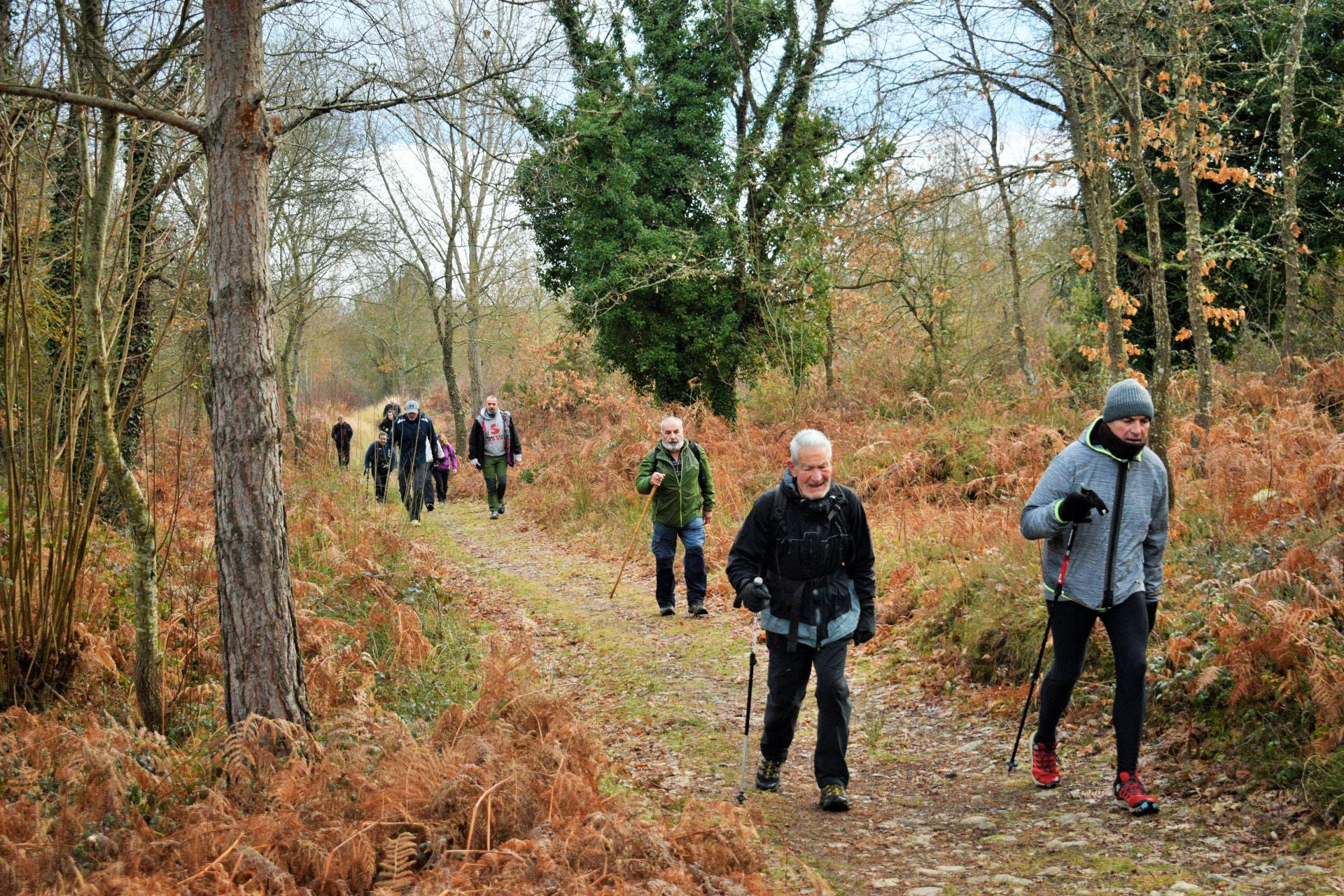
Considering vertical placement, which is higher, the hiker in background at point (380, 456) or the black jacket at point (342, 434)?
the black jacket at point (342, 434)

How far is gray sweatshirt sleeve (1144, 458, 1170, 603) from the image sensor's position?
17.5 feet

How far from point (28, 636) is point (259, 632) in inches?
70.4

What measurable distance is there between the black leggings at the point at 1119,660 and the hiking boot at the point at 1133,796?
0.15ft

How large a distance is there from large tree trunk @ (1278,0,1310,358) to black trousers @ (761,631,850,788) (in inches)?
421

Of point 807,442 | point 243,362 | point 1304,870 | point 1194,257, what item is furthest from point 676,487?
point 1304,870

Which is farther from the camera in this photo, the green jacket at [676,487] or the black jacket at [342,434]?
the black jacket at [342,434]

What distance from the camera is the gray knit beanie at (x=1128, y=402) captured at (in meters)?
5.11

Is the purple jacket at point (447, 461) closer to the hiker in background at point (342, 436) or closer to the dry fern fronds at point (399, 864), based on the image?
the hiker in background at point (342, 436)

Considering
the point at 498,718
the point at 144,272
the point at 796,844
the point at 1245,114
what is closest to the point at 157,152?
the point at 144,272

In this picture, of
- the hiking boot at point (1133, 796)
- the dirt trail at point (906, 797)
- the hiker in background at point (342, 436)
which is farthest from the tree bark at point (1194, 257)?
the hiker in background at point (342, 436)

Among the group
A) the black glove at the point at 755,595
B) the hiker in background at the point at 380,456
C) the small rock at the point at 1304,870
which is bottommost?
the small rock at the point at 1304,870

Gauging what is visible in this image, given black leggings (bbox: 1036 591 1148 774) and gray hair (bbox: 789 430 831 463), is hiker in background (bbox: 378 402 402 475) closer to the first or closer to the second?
gray hair (bbox: 789 430 831 463)

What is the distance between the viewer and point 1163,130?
8.87 metres

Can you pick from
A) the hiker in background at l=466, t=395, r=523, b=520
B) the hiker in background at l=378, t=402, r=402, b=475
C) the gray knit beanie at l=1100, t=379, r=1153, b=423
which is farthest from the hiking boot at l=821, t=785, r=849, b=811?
the hiker in background at l=466, t=395, r=523, b=520
